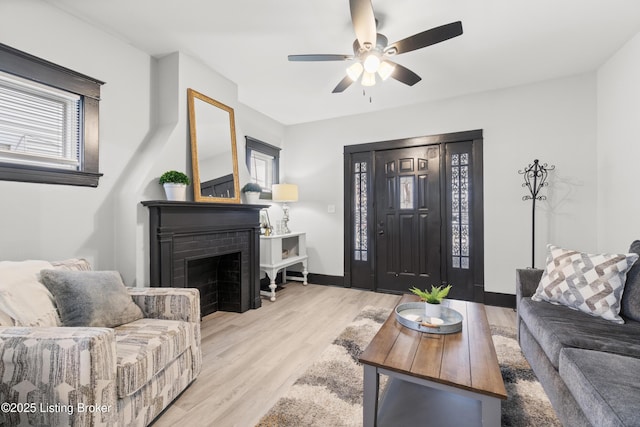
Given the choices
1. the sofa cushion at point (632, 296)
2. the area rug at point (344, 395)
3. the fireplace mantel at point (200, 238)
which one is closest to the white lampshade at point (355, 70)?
the fireplace mantel at point (200, 238)

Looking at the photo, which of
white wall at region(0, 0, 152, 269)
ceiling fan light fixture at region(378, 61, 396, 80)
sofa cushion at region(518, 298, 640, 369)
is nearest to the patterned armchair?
white wall at region(0, 0, 152, 269)

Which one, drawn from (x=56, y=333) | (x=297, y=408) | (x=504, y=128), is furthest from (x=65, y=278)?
(x=504, y=128)

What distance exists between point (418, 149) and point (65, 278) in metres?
3.87

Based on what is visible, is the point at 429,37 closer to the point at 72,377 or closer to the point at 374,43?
the point at 374,43

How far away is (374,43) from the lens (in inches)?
76.6

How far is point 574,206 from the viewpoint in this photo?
317 centimetres

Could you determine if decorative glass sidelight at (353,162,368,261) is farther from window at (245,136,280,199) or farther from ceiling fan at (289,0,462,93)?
ceiling fan at (289,0,462,93)

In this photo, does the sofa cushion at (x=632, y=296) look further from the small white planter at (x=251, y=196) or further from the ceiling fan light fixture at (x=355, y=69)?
the small white planter at (x=251, y=196)

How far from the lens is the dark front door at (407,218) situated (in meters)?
3.83

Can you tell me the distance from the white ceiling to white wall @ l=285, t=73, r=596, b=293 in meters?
0.27

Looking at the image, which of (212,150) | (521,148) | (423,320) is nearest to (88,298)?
(212,150)

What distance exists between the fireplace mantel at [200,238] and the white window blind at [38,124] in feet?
2.18

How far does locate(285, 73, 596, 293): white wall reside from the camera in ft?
10.3

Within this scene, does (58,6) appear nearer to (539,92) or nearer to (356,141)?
(356,141)
